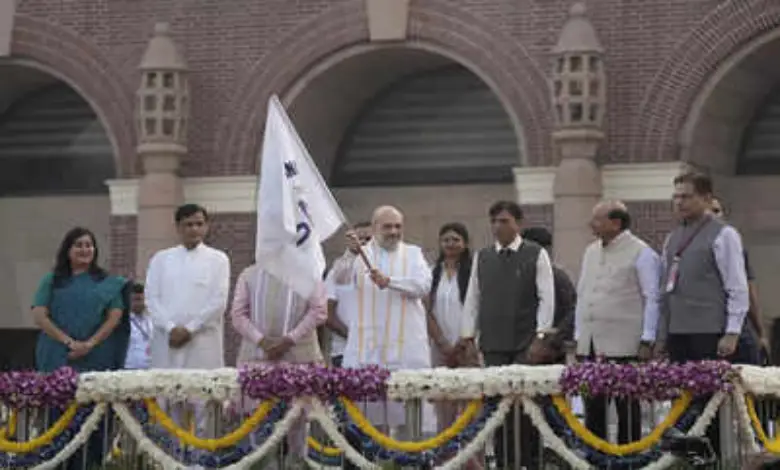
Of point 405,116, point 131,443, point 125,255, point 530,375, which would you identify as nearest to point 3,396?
point 131,443

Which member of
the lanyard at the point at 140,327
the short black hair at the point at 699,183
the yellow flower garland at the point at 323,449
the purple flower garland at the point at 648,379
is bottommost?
the yellow flower garland at the point at 323,449

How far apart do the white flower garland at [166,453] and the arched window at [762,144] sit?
10896 mm

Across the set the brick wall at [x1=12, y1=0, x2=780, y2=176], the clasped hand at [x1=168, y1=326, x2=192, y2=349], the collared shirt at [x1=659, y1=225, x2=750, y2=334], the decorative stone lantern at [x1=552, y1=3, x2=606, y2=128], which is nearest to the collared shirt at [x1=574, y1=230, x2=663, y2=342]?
the collared shirt at [x1=659, y1=225, x2=750, y2=334]

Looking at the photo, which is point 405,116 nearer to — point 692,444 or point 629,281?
point 629,281

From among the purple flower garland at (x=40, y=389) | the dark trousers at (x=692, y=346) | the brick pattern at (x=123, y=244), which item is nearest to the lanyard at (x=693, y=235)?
the dark trousers at (x=692, y=346)

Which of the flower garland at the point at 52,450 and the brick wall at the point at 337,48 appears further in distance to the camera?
the brick wall at the point at 337,48

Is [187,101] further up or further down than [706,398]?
further up

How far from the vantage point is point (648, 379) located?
12734 mm

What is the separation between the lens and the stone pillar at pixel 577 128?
21406mm

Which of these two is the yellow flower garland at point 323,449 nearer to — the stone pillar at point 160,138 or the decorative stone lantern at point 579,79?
the decorative stone lantern at point 579,79

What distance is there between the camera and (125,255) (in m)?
23.3

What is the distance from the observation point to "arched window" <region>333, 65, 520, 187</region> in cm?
2414

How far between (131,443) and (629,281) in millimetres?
3681

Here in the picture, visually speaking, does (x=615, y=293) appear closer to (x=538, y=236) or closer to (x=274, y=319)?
(x=538, y=236)
